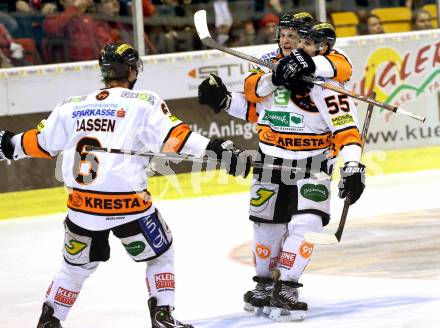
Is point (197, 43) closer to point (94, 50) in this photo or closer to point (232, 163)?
point (94, 50)

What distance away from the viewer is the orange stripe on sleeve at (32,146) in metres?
4.96

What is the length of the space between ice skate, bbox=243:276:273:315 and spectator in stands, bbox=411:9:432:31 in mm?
5108

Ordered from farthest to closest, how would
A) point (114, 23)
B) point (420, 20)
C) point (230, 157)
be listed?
1. point (420, 20)
2. point (114, 23)
3. point (230, 157)

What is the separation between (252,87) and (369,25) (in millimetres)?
4719

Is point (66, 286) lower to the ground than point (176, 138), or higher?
lower

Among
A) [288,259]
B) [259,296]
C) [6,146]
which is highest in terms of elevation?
[6,146]

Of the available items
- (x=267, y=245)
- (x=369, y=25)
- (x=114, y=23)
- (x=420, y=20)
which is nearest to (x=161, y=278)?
(x=267, y=245)

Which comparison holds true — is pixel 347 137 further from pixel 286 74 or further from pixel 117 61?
pixel 117 61

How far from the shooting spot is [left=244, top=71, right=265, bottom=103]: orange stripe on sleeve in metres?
5.59

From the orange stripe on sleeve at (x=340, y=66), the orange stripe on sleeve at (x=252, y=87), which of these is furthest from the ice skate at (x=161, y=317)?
the orange stripe on sleeve at (x=340, y=66)

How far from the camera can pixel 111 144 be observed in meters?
4.76

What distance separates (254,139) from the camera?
9.67m

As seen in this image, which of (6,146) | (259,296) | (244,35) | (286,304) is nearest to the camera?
(6,146)

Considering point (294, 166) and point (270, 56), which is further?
point (270, 56)
